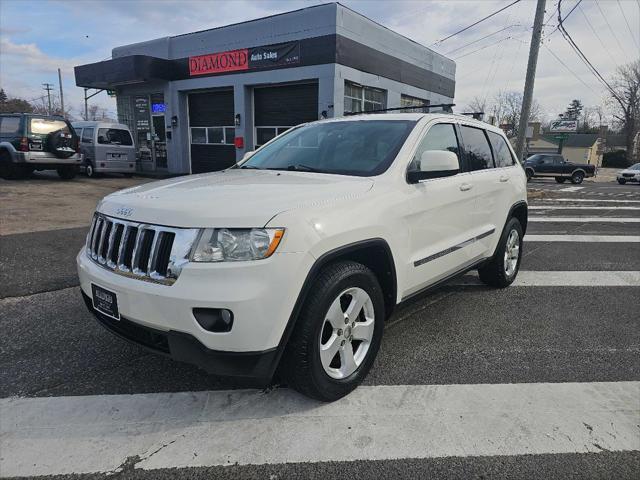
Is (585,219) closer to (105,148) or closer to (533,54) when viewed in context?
(533,54)

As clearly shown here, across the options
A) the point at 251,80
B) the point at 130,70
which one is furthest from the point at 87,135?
the point at 251,80

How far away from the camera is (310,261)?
7.86ft

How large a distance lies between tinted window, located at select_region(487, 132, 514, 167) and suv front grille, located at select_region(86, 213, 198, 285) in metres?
3.64

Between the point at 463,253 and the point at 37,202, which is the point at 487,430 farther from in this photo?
the point at 37,202

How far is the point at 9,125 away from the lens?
Answer: 44.7 ft

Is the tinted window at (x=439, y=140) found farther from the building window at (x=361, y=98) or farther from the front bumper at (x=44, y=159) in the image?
the front bumper at (x=44, y=159)

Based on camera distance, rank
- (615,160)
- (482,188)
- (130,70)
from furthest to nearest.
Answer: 1. (615,160)
2. (130,70)
3. (482,188)

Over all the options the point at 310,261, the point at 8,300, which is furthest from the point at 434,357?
the point at 8,300

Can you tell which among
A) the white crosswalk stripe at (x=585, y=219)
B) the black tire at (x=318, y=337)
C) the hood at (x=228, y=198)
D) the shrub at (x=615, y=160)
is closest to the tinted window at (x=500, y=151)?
the hood at (x=228, y=198)

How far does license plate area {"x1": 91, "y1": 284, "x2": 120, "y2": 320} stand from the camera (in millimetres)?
2549

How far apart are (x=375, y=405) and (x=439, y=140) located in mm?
2181

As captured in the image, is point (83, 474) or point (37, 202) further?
point (37, 202)

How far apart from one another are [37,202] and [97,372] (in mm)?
8981

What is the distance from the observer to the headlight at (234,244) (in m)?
2.27
